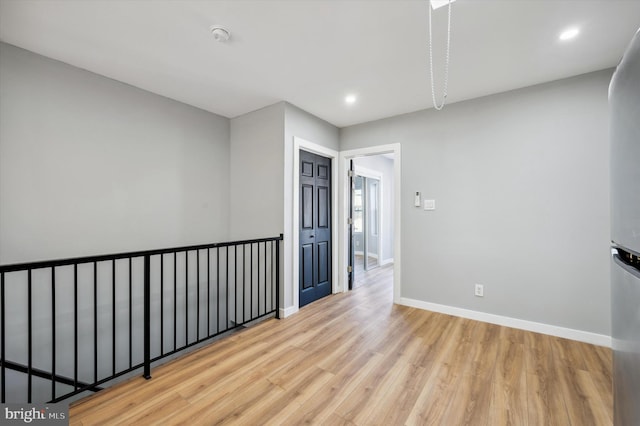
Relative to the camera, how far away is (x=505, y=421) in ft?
5.14

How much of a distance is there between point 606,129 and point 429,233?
1826 millimetres

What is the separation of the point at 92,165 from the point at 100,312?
1.42m

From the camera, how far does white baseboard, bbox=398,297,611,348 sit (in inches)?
97.0

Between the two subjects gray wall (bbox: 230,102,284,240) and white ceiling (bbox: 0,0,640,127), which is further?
gray wall (bbox: 230,102,284,240)

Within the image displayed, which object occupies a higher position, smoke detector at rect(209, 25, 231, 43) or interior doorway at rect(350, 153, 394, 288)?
smoke detector at rect(209, 25, 231, 43)

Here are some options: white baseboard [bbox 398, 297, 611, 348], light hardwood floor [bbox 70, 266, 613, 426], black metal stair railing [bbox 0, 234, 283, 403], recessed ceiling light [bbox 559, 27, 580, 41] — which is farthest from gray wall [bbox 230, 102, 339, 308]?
A: recessed ceiling light [bbox 559, 27, 580, 41]

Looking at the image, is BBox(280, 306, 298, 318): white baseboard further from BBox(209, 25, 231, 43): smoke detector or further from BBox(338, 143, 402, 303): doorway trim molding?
BBox(209, 25, 231, 43): smoke detector

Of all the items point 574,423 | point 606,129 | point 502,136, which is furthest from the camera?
point 502,136

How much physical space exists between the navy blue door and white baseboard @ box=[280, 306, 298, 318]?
0.63ft

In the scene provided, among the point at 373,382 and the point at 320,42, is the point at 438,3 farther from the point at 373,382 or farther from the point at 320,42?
the point at 373,382

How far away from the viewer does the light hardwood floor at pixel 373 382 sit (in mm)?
1610

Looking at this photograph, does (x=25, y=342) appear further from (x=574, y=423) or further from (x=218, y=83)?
(x=574, y=423)

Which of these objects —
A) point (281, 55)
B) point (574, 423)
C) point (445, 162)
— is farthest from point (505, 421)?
point (281, 55)

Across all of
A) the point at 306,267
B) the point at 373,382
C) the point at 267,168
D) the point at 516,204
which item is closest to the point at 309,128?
the point at 267,168
